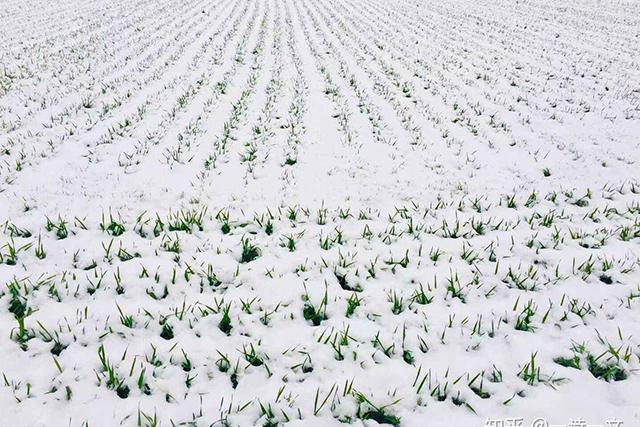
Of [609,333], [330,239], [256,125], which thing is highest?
[256,125]

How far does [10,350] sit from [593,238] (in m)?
5.36

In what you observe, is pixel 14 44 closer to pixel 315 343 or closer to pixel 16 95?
pixel 16 95

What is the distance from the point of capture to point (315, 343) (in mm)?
2975

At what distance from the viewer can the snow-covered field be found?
264cm

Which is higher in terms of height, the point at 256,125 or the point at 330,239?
the point at 256,125

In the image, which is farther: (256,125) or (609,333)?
(256,125)

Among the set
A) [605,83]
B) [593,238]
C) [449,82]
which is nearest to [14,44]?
[449,82]

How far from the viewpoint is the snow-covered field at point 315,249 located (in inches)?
104

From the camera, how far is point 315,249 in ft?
13.2

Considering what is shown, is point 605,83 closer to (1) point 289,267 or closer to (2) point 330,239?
(2) point 330,239

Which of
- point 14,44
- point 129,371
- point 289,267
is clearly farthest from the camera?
point 14,44

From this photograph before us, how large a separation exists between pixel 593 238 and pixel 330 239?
2.82 meters

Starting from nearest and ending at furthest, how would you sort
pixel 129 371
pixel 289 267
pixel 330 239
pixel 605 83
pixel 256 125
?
pixel 129 371
pixel 289 267
pixel 330 239
pixel 256 125
pixel 605 83

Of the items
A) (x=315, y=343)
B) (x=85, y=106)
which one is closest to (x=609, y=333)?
(x=315, y=343)
